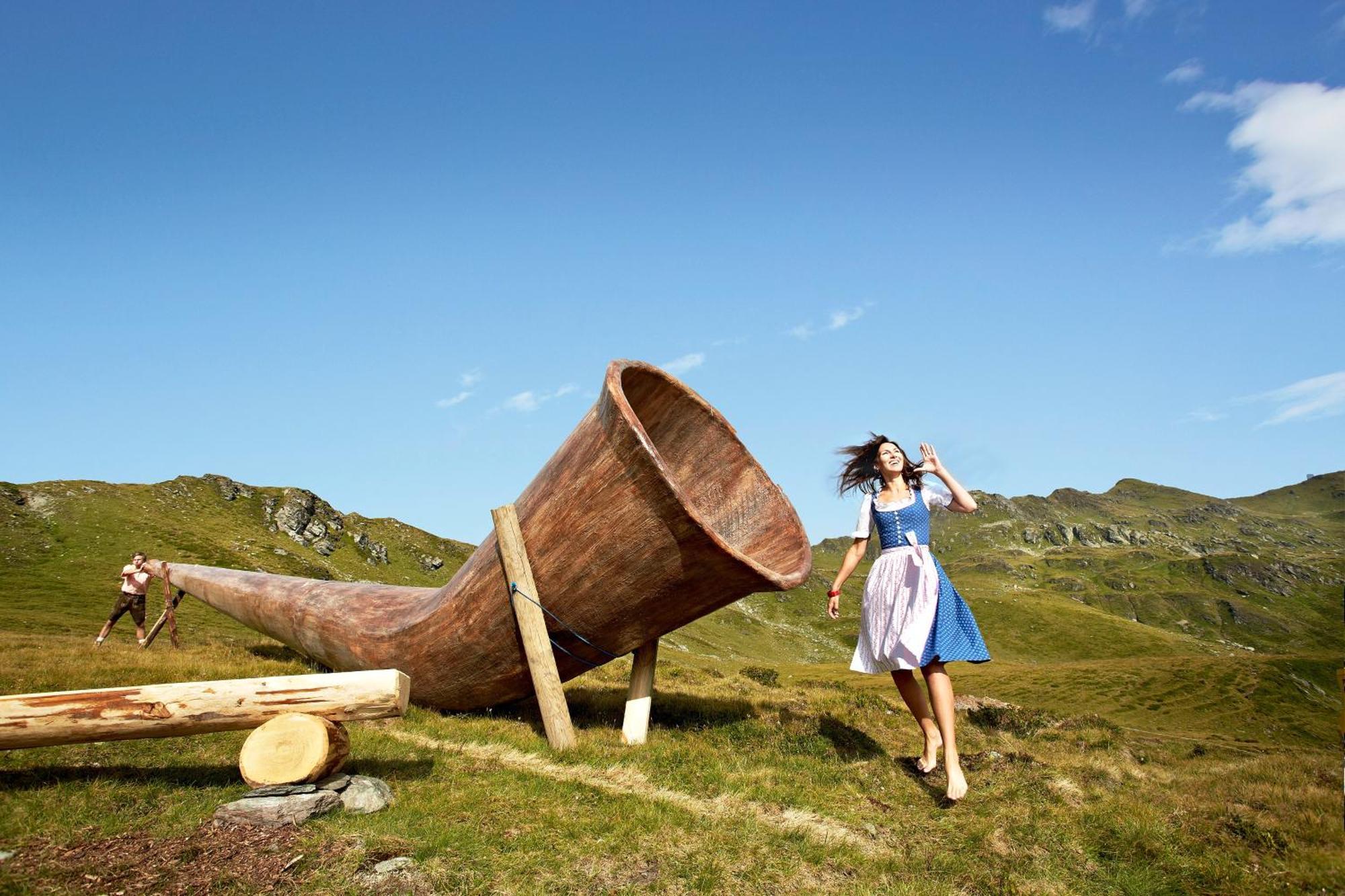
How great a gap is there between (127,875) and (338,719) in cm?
173

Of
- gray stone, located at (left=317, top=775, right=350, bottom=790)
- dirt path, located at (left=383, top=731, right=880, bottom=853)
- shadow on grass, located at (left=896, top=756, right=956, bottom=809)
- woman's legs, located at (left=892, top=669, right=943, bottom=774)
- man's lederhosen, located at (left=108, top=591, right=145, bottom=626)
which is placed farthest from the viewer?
man's lederhosen, located at (left=108, top=591, right=145, bottom=626)

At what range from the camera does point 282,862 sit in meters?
4.45

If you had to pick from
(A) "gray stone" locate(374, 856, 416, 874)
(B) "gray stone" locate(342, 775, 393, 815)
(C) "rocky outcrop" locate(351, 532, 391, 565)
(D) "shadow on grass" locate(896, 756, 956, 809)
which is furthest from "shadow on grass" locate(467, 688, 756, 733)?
(C) "rocky outcrop" locate(351, 532, 391, 565)

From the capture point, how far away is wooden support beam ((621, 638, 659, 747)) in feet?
25.1

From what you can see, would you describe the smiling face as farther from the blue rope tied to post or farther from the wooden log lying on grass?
the wooden log lying on grass

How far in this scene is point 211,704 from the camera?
19.0 feet

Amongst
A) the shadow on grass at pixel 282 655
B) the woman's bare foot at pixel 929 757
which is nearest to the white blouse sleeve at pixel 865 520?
the woman's bare foot at pixel 929 757

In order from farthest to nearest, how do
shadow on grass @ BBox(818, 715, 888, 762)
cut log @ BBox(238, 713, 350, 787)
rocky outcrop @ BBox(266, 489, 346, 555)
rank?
1. rocky outcrop @ BBox(266, 489, 346, 555)
2. shadow on grass @ BBox(818, 715, 888, 762)
3. cut log @ BBox(238, 713, 350, 787)

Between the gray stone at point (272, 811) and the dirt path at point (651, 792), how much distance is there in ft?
6.15

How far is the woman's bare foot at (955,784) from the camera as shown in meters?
6.26

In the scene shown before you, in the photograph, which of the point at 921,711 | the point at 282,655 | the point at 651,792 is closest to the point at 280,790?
the point at 651,792

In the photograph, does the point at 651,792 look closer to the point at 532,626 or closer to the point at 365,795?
the point at 532,626

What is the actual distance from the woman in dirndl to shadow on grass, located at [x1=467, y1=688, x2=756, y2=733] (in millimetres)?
2825

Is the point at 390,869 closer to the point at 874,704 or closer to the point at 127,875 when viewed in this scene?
the point at 127,875
